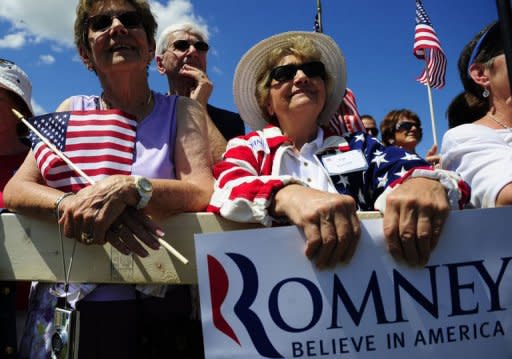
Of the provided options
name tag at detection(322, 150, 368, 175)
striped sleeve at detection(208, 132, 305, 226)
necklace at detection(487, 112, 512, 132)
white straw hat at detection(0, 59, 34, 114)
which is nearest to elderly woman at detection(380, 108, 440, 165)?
necklace at detection(487, 112, 512, 132)

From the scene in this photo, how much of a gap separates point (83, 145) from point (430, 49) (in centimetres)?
832

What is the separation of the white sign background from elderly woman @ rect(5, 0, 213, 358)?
0.97ft

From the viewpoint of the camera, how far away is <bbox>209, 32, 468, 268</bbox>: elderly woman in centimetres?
132

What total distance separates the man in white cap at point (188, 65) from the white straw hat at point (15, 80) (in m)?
0.96

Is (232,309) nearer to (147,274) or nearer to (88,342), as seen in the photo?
(147,274)

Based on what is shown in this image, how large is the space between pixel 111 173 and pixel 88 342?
62 cm

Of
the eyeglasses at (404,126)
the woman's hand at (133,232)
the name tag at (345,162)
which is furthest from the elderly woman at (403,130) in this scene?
the woman's hand at (133,232)

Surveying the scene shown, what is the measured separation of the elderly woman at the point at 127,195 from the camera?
4.76 feet

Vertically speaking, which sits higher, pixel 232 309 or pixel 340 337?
pixel 232 309

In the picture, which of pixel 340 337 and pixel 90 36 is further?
pixel 90 36

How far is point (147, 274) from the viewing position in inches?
58.7

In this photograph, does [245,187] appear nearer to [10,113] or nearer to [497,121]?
[497,121]

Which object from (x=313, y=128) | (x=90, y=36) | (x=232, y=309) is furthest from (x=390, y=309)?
(x=90, y=36)

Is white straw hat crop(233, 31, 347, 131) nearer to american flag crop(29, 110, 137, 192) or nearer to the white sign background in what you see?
american flag crop(29, 110, 137, 192)
